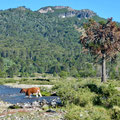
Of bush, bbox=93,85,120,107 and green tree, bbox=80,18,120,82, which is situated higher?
green tree, bbox=80,18,120,82

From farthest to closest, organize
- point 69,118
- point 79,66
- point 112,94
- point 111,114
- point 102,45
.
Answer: point 79,66 < point 102,45 < point 112,94 < point 111,114 < point 69,118

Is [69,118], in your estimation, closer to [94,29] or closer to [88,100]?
[88,100]

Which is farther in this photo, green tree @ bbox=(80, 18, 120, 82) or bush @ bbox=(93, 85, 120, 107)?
green tree @ bbox=(80, 18, 120, 82)

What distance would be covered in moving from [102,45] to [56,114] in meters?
26.8

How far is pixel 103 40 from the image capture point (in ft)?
139

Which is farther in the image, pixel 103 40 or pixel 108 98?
pixel 103 40

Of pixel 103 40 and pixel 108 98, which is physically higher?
pixel 103 40

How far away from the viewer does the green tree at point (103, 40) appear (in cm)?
4222

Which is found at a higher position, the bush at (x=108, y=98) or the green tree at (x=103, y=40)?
the green tree at (x=103, y=40)

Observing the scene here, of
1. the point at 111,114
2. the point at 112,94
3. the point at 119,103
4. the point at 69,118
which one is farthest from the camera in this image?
the point at 112,94

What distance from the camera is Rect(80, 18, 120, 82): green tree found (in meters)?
42.2

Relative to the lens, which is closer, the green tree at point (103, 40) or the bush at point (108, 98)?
the bush at point (108, 98)

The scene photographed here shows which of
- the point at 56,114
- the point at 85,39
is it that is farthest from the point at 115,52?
the point at 56,114

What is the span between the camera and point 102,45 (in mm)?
42594
